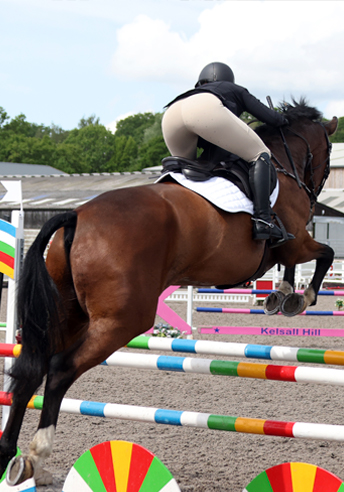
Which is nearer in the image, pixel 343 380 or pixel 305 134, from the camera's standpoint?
pixel 343 380

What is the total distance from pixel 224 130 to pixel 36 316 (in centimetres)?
A: 136

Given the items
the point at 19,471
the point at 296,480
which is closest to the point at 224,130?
the point at 296,480

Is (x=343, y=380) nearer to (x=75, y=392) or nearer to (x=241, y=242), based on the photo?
(x=241, y=242)

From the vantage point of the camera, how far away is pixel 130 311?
2424 millimetres

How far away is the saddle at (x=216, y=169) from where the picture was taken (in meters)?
2.95

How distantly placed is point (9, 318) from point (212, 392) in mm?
2747

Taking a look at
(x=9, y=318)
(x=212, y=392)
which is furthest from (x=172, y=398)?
(x=9, y=318)

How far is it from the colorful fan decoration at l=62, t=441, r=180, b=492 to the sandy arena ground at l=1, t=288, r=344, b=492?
46 centimetres

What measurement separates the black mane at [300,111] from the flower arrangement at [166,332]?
Answer: 184 inches

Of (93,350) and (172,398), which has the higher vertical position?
(93,350)

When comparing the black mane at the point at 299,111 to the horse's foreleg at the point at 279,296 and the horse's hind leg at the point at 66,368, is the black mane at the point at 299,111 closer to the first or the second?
the horse's foreleg at the point at 279,296

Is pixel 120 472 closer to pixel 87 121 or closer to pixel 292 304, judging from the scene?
pixel 292 304

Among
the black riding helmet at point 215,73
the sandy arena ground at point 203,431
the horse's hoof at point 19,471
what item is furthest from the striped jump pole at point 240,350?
the black riding helmet at point 215,73

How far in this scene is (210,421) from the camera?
2617 mm
